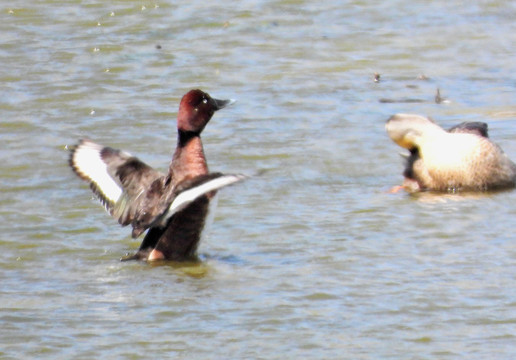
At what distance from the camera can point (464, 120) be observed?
417 inches

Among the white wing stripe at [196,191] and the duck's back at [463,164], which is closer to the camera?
the white wing stripe at [196,191]

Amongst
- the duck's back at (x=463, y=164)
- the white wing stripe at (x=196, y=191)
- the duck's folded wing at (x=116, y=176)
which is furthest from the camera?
the duck's back at (x=463, y=164)

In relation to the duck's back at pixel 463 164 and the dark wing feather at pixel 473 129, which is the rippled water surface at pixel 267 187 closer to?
the duck's back at pixel 463 164

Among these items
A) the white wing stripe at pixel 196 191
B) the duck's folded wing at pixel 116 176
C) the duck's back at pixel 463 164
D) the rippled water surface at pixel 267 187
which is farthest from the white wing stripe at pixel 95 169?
the duck's back at pixel 463 164

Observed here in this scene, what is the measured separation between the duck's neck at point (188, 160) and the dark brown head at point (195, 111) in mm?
54

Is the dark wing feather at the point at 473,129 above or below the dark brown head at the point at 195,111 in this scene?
below

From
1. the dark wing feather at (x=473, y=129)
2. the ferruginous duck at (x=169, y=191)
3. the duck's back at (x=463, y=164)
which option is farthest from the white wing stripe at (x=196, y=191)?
the dark wing feather at (x=473, y=129)

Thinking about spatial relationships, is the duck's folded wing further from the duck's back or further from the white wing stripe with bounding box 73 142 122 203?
the duck's back

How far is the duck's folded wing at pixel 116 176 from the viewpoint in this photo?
788cm

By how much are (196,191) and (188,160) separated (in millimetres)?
496

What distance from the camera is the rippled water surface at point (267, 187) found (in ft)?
21.0

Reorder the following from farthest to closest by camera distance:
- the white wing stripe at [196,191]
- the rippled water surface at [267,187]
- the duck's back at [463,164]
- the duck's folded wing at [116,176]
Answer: the duck's back at [463,164]
the duck's folded wing at [116,176]
the white wing stripe at [196,191]
the rippled water surface at [267,187]

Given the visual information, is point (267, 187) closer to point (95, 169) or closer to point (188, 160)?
point (95, 169)

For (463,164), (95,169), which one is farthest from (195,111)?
(463,164)
